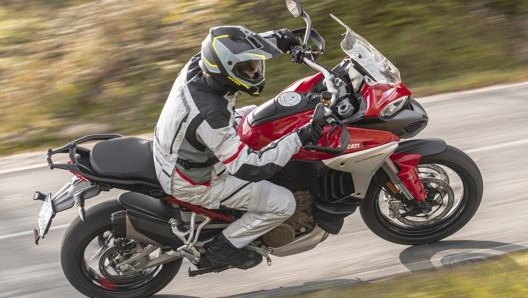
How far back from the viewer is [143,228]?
17.7ft

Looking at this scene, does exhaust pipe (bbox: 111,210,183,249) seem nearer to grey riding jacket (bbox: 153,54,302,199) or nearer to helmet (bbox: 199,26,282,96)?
grey riding jacket (bbox: 153,54,302,199)

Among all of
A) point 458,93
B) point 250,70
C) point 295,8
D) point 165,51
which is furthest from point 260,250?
point 165,51

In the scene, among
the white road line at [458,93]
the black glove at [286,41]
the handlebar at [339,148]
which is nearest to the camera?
the handlebar at [339,148]

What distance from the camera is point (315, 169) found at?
5340 mm

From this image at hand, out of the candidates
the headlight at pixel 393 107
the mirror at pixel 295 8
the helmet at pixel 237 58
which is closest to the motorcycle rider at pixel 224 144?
the helmet at pixel 237 58

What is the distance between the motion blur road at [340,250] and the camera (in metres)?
5.91

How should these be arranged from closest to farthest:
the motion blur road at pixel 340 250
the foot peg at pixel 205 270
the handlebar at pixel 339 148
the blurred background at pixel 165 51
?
the handlebar at pixel 339 148 → the foot peg at pixel 205 270 → the motion blur road at pixel 340 250 → the blurred background at pixel 165 51

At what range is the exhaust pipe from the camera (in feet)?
17.6

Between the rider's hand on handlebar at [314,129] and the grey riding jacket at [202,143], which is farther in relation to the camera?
the grey riding jacket at [202,143]

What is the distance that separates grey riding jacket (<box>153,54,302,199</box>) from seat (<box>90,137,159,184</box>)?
0.11m

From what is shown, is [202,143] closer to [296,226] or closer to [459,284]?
[296,226]

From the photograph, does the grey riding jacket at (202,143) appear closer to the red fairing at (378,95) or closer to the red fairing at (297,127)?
the red fairing at (297,127)

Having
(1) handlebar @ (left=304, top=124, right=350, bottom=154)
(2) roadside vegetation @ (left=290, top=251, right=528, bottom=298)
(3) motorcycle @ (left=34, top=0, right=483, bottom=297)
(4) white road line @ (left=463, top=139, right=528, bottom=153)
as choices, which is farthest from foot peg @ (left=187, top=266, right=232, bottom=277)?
(4) white road line @ (left=463, top=139, right=528, bottom=153)

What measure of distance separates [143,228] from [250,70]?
141 centimetres
